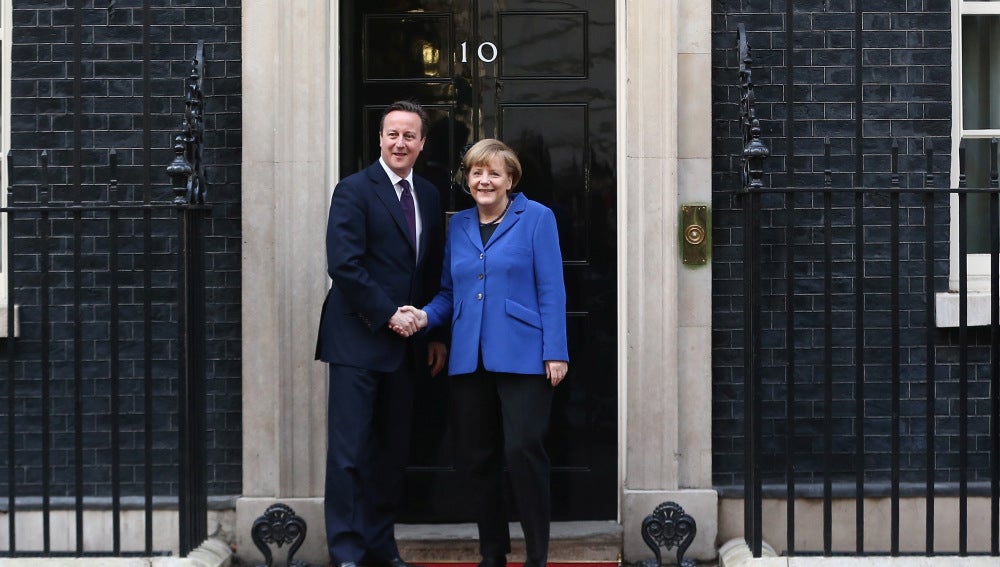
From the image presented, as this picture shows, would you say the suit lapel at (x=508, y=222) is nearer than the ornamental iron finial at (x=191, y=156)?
Yes

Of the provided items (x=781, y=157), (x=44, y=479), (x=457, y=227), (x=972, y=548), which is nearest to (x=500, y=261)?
(x=457, y=227)

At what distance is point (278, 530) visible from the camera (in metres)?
5.75

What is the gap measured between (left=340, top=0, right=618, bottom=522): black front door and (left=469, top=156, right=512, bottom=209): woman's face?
1041 millimetres

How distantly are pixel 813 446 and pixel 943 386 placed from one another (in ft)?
2.37

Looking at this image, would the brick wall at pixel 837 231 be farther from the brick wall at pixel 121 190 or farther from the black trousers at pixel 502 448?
the brick wall at pixel 121 190

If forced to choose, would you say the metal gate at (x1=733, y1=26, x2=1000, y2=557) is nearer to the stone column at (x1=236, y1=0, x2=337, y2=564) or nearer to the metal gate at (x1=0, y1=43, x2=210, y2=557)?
the stone column at (x1=236, y1=0, x2=337, y2=564)

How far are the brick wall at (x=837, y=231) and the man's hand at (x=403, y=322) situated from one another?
1623 millimetres

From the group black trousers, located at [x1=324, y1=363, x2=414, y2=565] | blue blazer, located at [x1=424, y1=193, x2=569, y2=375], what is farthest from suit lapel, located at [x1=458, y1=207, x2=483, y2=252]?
black trousers, located at [x1=324, y1=363, x2=414, y2=565]

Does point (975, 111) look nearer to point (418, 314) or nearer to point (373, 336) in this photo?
point (418, 314)

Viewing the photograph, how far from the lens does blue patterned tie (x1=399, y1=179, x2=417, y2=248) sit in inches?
218

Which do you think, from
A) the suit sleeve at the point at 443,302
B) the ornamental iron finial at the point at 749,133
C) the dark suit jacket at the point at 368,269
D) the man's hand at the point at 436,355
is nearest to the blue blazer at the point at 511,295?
the suit sleeve at the point at 443,302

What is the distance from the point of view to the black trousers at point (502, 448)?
5.20 meters

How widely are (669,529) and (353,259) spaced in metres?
1.95

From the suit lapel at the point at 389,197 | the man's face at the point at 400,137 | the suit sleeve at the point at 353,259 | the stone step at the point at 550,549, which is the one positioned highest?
the man's face at the point at 400,137
